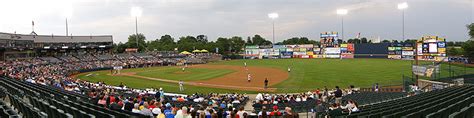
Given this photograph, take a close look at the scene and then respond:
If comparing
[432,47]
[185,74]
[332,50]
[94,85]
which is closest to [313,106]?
[94,85]

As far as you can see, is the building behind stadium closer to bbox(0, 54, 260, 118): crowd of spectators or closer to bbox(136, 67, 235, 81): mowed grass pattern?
bbox(0, 54, 260, 118): crowd of spectators

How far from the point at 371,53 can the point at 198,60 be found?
39.8 m

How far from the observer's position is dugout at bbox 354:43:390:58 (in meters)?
73.4

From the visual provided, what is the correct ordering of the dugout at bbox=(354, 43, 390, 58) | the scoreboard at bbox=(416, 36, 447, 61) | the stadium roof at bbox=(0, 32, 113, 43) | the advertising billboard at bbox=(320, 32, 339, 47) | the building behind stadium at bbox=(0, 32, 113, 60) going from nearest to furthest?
the scoreboard at bbox=(416, 36, 447, 61) < the building behind stadium at bbox=(0, 32, 113, 60) < the stadium roof at bbox=(0, 32, 113, 43) < the dugout at bbox=(354, 43, 390, 58) < the advertising billboard at bbox=(320, 32, 339, 47)

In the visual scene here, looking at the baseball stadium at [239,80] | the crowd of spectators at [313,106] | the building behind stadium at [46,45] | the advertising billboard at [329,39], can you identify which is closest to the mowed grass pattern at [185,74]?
the baseball stadium at [239,80]

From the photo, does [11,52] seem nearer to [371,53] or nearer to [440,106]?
[440,106]

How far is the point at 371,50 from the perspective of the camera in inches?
2972

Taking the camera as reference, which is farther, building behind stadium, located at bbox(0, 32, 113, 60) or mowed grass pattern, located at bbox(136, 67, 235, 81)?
building behind stadium, located at bbox(0, 32, 113, 60)

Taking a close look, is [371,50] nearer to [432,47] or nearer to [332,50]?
[332,50]

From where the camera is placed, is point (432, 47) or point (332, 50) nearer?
point (432, 47)

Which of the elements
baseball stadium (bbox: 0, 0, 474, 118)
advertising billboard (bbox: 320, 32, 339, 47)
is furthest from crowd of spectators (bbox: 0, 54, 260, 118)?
advertising billboard (bbox: 320, 32, 339, 47)

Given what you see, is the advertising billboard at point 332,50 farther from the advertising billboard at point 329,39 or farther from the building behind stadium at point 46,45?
the building behind stadium at point 46,45

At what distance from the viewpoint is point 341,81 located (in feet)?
110

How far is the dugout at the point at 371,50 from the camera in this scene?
73.4 m
